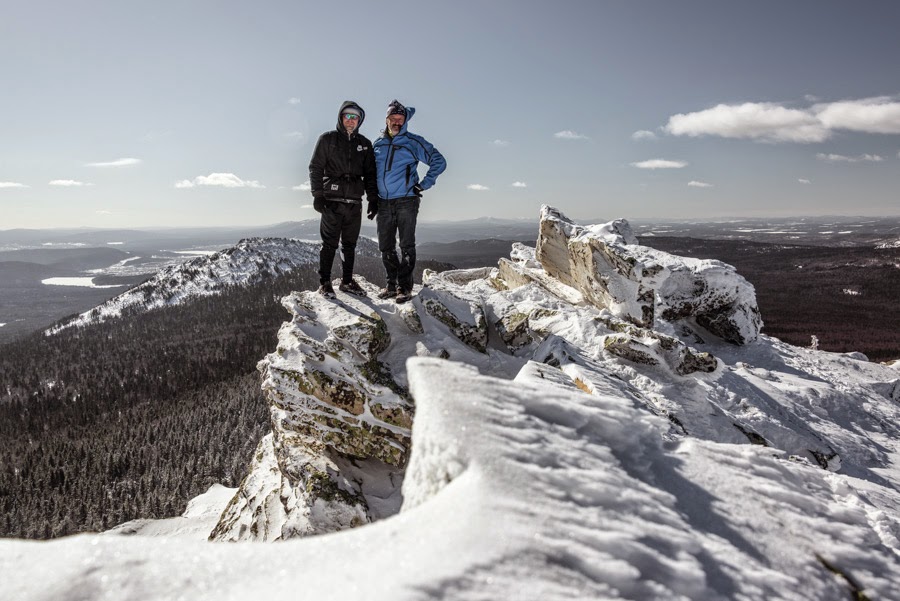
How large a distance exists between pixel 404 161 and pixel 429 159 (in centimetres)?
66

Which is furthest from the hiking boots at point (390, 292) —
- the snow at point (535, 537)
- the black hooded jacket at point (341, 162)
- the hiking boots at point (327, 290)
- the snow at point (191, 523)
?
the snow at point (191, 523)

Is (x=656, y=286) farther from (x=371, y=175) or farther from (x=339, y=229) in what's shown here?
(x=339, y=229)

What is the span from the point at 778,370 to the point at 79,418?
14114 centimetres

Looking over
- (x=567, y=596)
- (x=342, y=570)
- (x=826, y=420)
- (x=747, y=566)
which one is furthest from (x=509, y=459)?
(x=826, y=420)

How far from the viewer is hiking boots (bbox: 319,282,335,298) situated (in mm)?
12281

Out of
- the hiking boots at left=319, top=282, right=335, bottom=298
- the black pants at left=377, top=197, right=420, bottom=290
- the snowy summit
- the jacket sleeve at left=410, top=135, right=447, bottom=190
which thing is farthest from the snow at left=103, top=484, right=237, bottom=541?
the snowy summit

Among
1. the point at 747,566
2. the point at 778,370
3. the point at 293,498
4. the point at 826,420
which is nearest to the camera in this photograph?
the point at 747,566

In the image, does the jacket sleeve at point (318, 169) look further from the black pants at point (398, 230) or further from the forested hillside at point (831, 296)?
the forested hillside at point (831, 296)

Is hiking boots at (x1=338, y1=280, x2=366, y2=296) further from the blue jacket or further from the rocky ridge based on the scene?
the blue jacket

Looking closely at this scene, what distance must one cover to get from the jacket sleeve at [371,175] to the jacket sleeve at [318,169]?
1043 mm

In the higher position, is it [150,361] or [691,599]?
[691,599]

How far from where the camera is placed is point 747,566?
9.07 ft

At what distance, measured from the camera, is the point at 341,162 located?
10117 millimetres

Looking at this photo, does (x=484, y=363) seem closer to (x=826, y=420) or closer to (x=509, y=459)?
(x=509, y=459)
